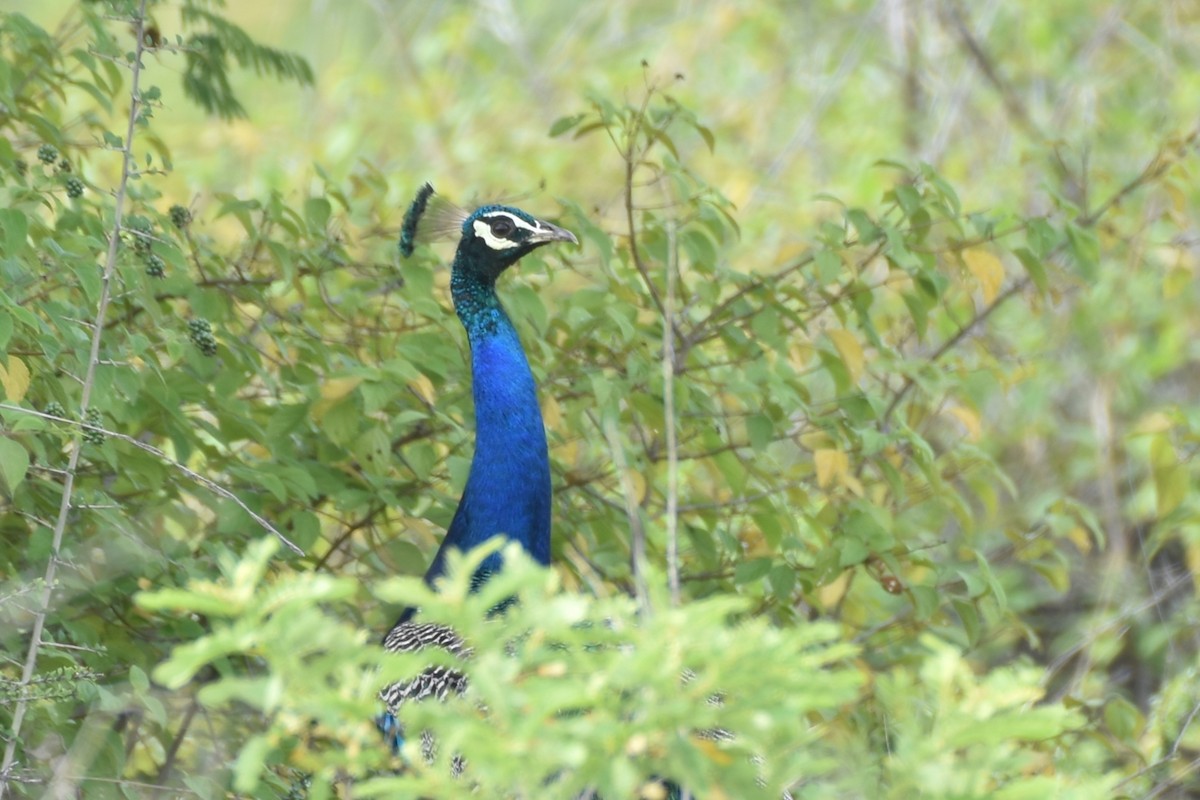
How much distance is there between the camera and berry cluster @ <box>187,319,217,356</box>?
245cm

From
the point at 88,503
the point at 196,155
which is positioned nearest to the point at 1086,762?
the point at 88,503

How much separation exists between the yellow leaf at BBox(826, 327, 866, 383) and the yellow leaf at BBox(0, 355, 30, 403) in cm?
146

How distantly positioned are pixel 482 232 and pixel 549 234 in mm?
153

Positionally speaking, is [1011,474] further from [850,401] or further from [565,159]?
[850,401]

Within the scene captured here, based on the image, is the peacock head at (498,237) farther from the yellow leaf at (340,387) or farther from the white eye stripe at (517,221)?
the yellow leaf at (340,387)

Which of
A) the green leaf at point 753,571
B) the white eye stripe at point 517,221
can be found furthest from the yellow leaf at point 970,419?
the white eye stripe at point 517,221

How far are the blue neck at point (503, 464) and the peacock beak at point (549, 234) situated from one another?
0.19m

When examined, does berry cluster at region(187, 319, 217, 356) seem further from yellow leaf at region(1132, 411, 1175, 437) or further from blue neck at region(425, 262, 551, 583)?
yellow leaf at region(1132, 411, 1175, 437)

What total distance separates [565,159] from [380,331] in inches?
132

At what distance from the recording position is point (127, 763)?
2676 millimetres

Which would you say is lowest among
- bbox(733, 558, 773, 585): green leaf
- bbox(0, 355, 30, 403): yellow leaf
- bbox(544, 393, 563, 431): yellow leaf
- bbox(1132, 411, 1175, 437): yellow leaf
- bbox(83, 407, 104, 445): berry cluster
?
bbox(83, 407, 104, 445): berry cluster

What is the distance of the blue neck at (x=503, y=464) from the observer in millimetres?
2705

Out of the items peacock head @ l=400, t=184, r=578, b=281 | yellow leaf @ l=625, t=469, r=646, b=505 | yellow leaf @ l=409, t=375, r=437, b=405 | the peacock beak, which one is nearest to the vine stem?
yellow leaf @ l=409, t=375, r=437, b=405

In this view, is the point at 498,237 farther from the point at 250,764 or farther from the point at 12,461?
the point at 250,764
